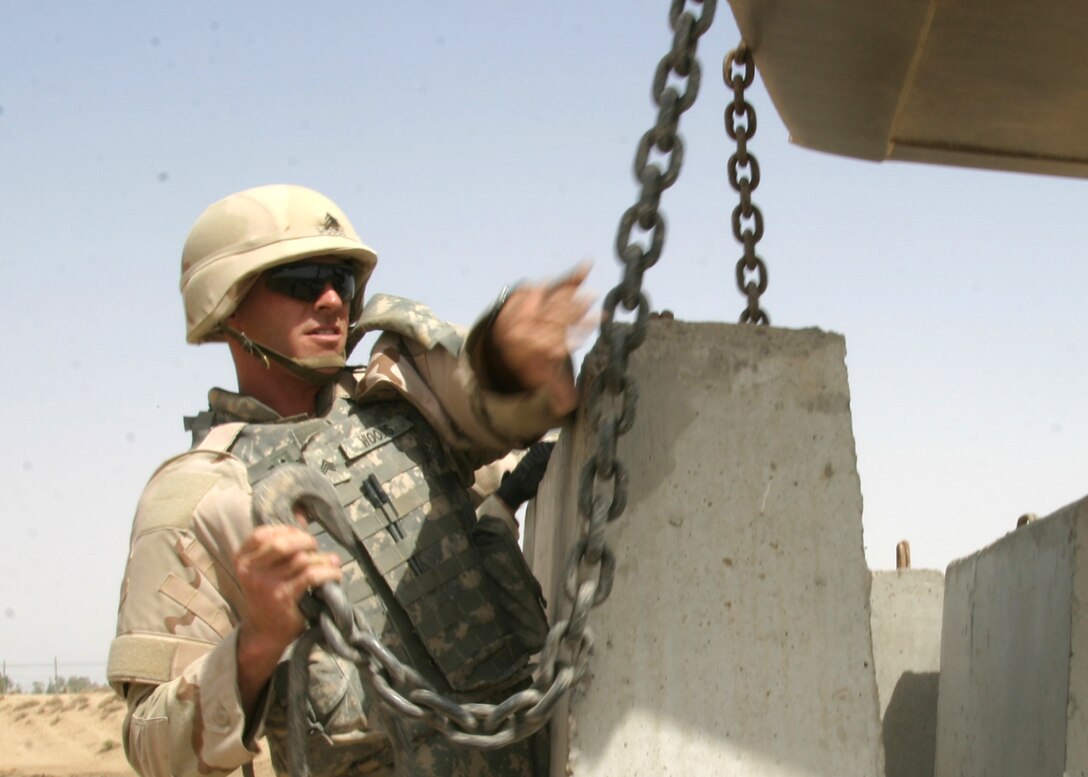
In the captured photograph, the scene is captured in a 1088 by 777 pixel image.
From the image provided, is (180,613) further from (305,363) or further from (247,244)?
(247,244)

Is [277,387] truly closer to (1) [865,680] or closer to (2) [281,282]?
(2) [281,282]

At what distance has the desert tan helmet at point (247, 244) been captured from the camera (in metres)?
3.49

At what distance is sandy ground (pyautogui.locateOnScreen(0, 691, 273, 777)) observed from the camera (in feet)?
43.2

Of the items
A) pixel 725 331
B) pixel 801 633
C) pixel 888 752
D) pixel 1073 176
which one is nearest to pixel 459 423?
pixel 725 331

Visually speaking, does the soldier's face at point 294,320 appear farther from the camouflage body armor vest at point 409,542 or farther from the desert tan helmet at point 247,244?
the camouflage body armor vest at point 409,542

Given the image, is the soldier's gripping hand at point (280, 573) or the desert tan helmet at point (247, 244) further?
the desert tan helmet at point (247, 244)

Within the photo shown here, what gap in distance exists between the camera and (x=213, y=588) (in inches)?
A: 123

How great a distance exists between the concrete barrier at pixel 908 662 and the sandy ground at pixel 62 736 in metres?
7.80

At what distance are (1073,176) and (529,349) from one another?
205 centimetres

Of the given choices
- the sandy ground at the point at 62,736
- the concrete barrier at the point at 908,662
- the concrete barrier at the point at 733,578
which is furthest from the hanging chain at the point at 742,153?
the sandy ground at the point at 62,736

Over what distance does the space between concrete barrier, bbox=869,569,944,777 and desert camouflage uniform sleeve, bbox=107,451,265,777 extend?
9.35 ft

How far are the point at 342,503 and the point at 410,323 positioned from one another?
0.45 metres

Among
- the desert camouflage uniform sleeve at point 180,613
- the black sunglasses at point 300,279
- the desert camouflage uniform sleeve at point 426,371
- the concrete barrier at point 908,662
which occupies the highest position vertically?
the black sunglasses at point 300,279

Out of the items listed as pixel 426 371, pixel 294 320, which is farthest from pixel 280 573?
pixel 294 320
